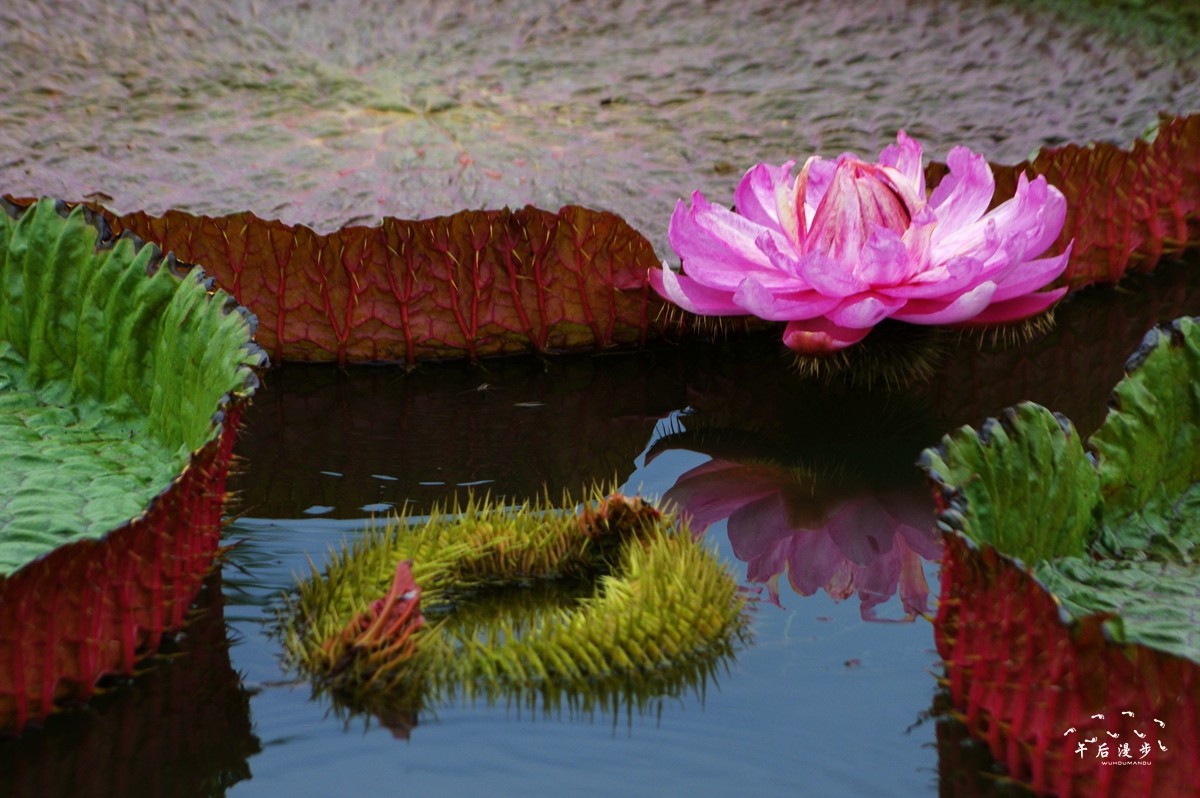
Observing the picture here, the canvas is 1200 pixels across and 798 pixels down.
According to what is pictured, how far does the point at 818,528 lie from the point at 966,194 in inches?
17.6

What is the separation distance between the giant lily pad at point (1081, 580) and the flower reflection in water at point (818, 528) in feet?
0.53

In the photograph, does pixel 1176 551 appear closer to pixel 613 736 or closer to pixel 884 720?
pixel 884 720

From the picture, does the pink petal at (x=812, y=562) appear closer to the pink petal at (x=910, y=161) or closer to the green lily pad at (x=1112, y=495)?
the green lily pad at (x=1112, y=495)

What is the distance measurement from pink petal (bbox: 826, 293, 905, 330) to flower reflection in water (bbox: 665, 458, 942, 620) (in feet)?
0.54

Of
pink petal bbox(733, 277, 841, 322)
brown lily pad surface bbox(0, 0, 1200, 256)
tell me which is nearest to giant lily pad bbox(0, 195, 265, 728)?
brown lily pad surface bbox(0, 0, 1200, 256)

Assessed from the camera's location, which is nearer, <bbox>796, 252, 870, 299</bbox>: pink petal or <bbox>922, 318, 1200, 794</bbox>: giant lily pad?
<bbox>922, 318, 1200, 794</bbox>: giant lily pad

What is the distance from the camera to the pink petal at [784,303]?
4.62ft

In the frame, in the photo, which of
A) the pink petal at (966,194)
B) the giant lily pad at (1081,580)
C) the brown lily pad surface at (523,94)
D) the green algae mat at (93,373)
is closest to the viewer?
the giant lily pad at (1081,580)

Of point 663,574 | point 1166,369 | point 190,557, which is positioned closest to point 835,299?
point 1166,369

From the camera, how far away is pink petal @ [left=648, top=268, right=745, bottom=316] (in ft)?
4.98

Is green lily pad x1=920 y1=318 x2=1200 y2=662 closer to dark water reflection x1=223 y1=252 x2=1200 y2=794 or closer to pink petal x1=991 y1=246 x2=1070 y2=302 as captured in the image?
dark water reflection x1=223 y1=252 x2=1200 y2=794

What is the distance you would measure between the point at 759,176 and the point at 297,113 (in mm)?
878

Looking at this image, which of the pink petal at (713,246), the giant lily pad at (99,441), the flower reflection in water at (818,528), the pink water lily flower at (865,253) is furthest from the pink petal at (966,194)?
the giant lily pad at (99,441)

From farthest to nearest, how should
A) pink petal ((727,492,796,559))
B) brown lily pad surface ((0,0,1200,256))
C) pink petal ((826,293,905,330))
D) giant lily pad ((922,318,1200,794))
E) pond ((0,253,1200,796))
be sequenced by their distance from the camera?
brown lily pad surface ((0,0,1200,256)) < pink petal ((826,293,905,330)) < pink petal ((727,492,796,559)) < pond ((0,253,1200,796)) < giant lily pad ((922,318,1200,794))
